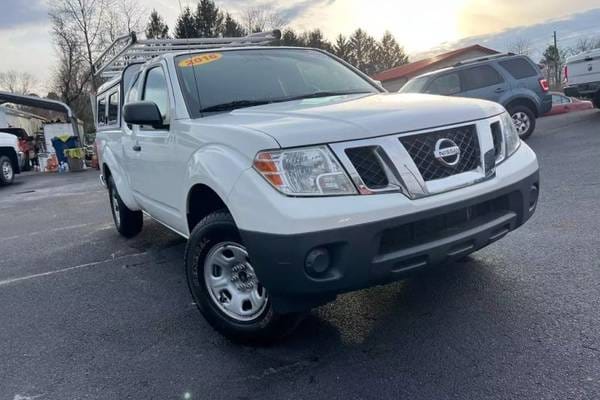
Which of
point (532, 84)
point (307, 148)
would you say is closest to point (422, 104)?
point (307, 148)

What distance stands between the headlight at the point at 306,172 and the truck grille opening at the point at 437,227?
1.04ft

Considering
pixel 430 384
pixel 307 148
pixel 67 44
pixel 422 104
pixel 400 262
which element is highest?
pixel 67 44

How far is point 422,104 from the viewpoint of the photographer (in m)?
2.94

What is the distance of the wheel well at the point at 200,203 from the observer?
3.19 metres

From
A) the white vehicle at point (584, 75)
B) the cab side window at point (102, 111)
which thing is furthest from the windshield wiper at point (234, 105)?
the white vehicle at point (584, 75)

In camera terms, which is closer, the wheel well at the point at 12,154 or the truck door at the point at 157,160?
the truck door at the point at 157,160

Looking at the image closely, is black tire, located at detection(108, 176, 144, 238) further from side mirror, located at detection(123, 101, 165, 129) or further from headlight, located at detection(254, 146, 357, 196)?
headlight, located at detection(254, 146, 357, 196)

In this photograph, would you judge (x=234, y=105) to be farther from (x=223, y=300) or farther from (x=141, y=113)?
(x=223, y=300)

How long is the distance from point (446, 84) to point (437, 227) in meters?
8.87

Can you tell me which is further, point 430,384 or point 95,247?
point 95,247

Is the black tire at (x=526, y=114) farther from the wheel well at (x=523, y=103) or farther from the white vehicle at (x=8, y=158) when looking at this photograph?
the white vehicle at (x=8, y=158)

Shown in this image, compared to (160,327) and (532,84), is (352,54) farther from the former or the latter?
(160,327)

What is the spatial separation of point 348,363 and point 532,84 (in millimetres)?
9682

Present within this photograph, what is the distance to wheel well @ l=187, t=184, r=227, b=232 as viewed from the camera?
125 inches
